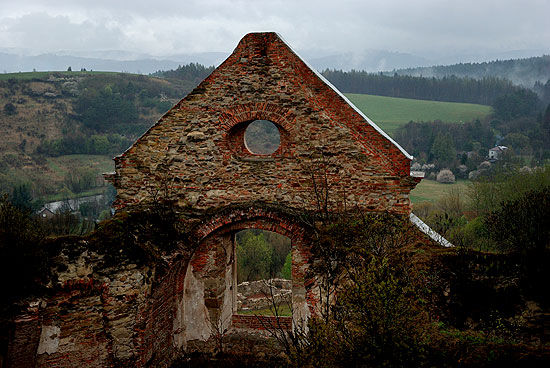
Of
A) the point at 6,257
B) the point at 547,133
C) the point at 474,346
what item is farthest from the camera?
the point at 547,133

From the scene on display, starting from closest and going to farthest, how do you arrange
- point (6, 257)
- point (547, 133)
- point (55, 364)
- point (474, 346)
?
point (474, 346), point (6, 257), point (55, 364), point (547, 133)

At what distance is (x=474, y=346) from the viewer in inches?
266

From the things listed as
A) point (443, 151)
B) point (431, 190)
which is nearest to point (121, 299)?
point (431, 190)

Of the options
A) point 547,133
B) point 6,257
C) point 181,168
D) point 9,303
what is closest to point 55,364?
point 9,303

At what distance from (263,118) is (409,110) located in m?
79.9

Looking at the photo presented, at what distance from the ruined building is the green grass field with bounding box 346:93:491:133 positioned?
67.3 meters

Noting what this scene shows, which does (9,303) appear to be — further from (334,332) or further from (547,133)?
(547,133)

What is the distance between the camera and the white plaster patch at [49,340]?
8117mm

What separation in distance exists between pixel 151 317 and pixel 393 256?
5006 millimetres

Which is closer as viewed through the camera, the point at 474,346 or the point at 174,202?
the point at 474,346

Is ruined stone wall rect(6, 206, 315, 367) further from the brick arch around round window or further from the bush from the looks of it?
the bush

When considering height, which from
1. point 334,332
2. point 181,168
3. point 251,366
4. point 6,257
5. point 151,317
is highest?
point 181,168

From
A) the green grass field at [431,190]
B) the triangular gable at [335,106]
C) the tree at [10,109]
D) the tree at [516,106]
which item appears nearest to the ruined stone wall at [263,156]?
the triangular gable at [335,106]

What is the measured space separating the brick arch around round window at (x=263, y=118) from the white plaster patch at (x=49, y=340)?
201 inches
